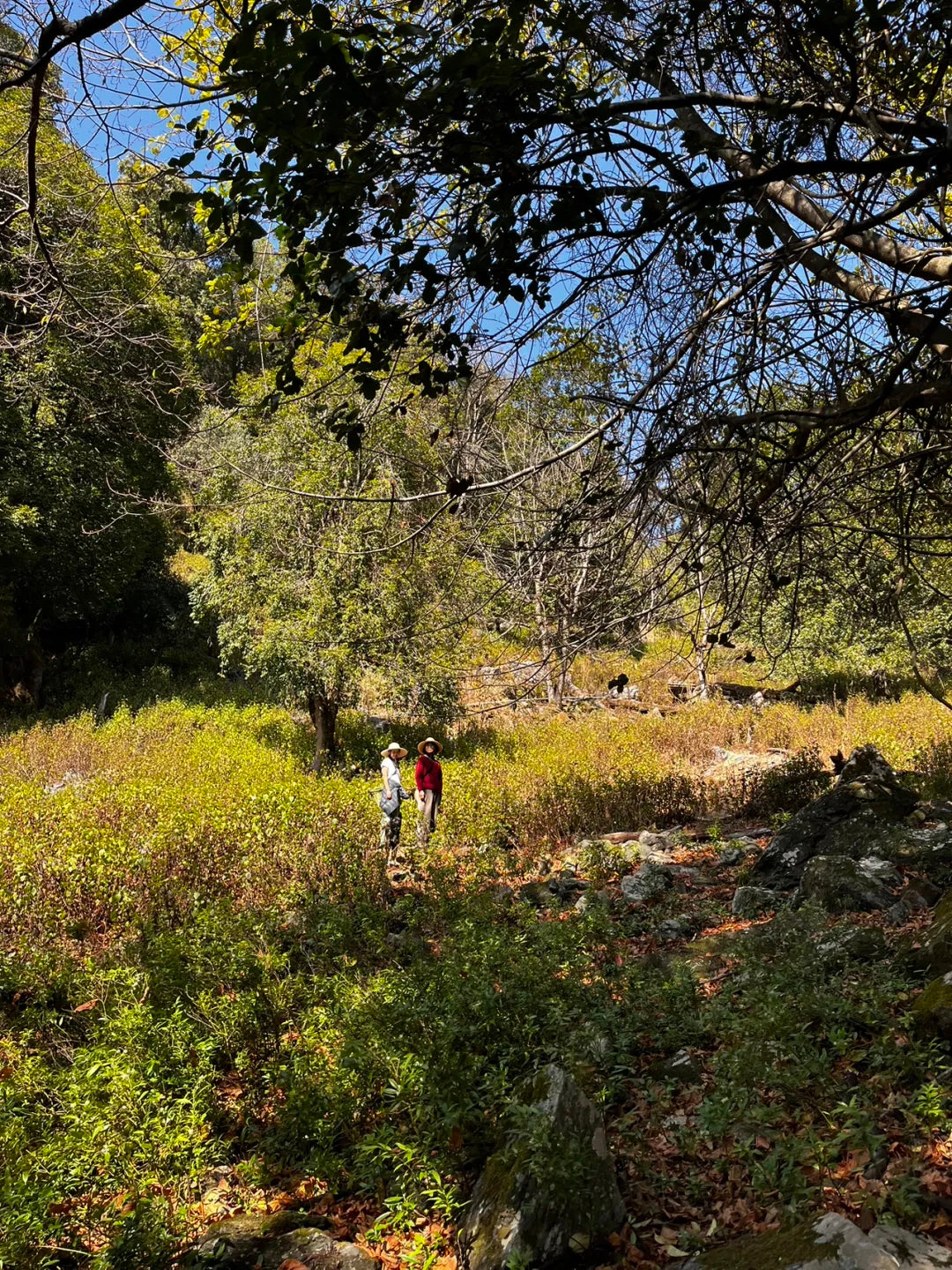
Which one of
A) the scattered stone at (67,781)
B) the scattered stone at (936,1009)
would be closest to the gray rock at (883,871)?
the scattered stone at (936,1009)

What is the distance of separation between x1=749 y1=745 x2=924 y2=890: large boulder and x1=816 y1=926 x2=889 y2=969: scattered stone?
66.4 inches

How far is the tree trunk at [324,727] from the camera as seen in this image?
12.8m

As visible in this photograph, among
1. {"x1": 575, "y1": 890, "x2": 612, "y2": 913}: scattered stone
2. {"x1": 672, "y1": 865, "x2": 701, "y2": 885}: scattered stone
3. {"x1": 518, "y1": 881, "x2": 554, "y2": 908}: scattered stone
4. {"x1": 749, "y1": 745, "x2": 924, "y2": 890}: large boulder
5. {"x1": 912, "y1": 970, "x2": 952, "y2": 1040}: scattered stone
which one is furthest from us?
{"x1": 672, "y1": 865, "x2": 701, "y2": 885}: scattered stone

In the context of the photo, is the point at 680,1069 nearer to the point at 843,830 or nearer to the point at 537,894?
the point at 537,894

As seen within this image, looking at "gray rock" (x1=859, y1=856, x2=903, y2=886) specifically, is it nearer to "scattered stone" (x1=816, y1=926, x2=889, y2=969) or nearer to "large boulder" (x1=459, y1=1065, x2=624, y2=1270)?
"scattered stone" (x1=816, y1=926, x2=889, y2=969)

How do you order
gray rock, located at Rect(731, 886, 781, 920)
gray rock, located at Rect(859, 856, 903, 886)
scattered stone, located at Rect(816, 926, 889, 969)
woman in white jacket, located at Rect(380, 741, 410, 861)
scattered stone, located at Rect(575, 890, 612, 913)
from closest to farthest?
scattered stone, located at Rect(816, 926, 889, 969) < gray rock, located at Rect(859, 856, 903, 886) < gray rock, located at Rect(731, 886, 781, 920) < scattered stone, located at Rect(575, 890, 612, 913) < woman in white jacket, located at Rect(380, 741, 410, 861)

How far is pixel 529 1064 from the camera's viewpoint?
3.73m

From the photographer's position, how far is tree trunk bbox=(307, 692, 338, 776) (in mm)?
12750

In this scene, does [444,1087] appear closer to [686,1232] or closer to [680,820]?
[686,1232]

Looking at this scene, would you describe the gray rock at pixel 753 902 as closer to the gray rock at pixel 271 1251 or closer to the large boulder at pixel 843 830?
the large boulder at pixel 843 830

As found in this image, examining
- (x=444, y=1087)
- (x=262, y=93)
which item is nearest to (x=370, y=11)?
(x=262, y=93)

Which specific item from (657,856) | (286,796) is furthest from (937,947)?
(286,796)

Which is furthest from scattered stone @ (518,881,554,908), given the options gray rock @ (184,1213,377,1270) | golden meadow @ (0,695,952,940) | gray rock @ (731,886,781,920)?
gray rock @ (184,1213,377,1270)

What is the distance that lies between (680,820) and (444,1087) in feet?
21.5
